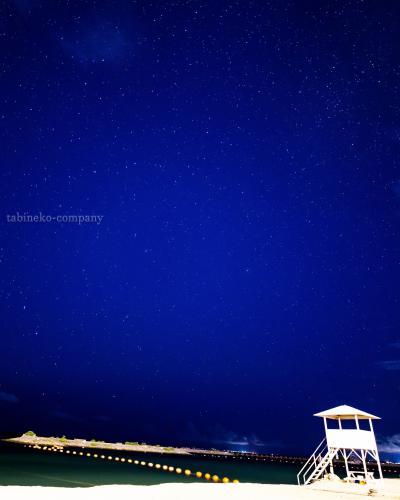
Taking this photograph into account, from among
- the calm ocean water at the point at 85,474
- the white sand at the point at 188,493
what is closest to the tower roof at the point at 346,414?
the white sand at the point at 188,493

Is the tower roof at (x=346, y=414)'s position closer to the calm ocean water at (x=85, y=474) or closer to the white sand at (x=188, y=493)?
the white sand at (x=188, y=493)

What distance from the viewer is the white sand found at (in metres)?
16.8

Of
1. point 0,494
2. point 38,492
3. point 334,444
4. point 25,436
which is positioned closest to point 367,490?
point 334,444

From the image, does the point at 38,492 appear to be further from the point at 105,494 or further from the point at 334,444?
the point at 334,444

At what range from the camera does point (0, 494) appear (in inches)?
627

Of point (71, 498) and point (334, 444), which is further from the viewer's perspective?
point (334, 444)

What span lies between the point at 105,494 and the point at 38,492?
10.8 feet

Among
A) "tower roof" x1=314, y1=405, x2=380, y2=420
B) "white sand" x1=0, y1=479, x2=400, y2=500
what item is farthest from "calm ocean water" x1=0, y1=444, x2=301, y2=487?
"tower roof" x1=314, y1=405, x2=380, y2=420

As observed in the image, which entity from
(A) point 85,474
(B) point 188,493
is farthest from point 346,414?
(A) point 85,474

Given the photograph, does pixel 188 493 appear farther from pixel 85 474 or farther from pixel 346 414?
pixel 85 474

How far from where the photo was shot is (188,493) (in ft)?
63.7

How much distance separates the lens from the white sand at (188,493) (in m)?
16.8

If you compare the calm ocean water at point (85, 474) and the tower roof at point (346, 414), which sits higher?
the tower roof at point (346, 414)

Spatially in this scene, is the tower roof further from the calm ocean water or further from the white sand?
the calm ocean water
